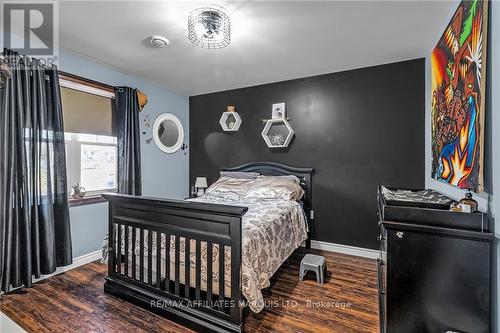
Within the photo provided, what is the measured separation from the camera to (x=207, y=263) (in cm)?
179

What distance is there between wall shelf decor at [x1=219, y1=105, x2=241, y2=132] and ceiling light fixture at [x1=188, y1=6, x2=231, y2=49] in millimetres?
1774

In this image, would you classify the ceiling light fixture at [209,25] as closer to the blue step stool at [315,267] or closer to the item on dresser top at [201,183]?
the blue step stool at [315,267]

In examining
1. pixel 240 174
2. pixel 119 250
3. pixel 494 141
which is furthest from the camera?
pixel 240 174

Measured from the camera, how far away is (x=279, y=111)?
3799mm

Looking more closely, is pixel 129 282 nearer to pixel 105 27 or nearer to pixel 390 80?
pixel 105 27

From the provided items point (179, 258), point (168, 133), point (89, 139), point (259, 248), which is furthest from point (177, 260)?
point (168, 133)

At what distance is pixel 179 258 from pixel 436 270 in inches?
66.1

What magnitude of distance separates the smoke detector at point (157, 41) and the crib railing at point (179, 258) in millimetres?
1584

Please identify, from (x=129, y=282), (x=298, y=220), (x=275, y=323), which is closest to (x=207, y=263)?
(x=275, y=323)

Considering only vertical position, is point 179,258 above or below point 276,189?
below

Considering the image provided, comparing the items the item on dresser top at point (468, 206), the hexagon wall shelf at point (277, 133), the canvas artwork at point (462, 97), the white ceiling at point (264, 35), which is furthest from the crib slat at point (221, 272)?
the hexagon wall shelf at point (277, 133)

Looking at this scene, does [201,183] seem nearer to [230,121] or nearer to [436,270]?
[230,121]

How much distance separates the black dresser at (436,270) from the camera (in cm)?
126

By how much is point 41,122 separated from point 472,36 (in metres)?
3.56
